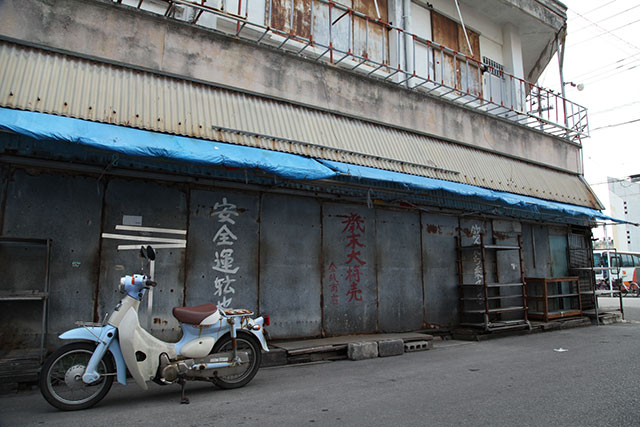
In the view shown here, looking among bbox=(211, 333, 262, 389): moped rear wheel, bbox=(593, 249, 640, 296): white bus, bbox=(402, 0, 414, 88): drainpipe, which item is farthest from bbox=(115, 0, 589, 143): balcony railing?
bbox=(593, 249, 640, 296): white bus

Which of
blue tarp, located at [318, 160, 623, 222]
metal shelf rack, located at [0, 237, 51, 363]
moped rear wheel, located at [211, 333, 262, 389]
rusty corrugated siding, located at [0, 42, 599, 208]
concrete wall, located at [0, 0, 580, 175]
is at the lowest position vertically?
moped rear wheel, located at [211, 333, 262, 389]

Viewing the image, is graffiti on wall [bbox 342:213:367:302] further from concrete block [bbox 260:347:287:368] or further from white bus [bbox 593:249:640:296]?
white bus [bbox 593:249:640:296]

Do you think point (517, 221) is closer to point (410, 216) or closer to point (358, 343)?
point (410, 216)

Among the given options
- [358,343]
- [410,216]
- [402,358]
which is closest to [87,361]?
[358,343]

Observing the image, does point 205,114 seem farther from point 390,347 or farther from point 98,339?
point 390,347

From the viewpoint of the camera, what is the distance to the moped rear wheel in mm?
5652

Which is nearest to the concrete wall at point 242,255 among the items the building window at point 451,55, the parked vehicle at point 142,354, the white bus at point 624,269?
the parked vehicle at point 142,354

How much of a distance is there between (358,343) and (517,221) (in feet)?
25.0

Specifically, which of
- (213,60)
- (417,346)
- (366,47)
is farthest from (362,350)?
(366,47)

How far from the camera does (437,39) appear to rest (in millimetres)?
13266

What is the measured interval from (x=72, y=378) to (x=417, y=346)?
6511mm

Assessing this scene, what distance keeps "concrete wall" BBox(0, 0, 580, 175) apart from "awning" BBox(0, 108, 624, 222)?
1.77m

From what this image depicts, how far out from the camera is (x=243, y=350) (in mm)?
5883

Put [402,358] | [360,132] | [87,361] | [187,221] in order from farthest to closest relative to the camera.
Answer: [360,132]
[402,358]
[187,221]
[87,361]
